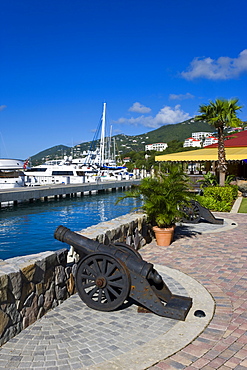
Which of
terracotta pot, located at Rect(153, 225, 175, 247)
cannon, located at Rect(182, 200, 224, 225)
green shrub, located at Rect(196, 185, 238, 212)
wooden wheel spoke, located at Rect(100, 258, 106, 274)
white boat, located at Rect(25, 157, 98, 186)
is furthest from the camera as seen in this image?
white boat, located at Rect(25, 157, 98, 186)

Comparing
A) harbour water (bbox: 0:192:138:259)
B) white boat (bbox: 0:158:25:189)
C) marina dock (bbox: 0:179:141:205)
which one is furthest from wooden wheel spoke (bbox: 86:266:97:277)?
white boat (bbox: 0:158:25:189)

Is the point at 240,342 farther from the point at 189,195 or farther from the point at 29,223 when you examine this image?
the point at 29,223

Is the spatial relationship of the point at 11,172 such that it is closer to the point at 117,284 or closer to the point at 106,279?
the point at 106,279

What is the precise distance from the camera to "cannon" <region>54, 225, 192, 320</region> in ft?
12.6

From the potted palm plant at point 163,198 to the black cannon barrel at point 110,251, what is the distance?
10.4ft

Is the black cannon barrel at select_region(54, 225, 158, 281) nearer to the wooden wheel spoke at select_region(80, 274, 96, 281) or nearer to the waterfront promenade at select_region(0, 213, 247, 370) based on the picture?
the wooden wheel spoke at select_region(80, 274, 96, 281)

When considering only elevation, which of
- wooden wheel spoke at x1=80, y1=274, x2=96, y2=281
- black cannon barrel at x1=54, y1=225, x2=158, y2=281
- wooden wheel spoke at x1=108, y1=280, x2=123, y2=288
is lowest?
wooden wheel spoke at x1=108, y1=280, x2=123, y2=288

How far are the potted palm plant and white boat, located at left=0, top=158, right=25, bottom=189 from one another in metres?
26.3

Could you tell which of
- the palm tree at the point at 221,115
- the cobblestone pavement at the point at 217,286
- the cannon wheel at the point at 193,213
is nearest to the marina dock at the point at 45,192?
the palm tree at the point at 221,115

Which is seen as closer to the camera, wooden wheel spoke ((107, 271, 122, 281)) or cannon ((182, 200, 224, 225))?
wooden wheel spoke ((107, 271, 122, 281))

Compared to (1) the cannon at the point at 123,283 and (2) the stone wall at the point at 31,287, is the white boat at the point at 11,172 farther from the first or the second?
(1) the cannon at the point at 123,283

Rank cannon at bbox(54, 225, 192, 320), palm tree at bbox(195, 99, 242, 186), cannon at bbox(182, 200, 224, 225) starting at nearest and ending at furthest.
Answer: cannon at bbox(54, 225, 192, 320), cannon at bbox(182, 200, 224, 225), palm tree at bbox(195, 99, 242, 186)

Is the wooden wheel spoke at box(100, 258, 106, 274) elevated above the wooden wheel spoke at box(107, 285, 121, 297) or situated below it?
above

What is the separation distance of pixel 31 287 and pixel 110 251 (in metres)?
1.08
